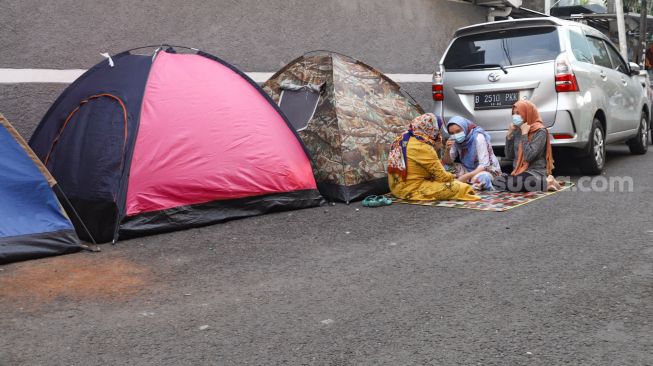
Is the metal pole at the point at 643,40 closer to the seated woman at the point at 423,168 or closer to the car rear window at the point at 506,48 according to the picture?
the car rear window at the point at 506,48

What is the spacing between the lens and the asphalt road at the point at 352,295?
3.62 metres

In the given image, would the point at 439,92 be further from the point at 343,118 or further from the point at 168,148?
the point at 168,148

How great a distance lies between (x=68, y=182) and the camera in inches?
256

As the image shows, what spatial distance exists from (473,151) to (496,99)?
880 mm

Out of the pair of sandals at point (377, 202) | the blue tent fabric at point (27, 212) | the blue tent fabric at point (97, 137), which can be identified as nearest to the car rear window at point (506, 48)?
the pair of sandals at point (377, 202)

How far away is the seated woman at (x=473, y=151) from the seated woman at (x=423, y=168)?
A: 0.45 metres

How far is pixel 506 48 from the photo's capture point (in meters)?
→ 9.07

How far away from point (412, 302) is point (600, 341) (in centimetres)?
113

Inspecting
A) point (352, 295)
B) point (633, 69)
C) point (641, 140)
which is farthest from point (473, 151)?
point (641, 140)

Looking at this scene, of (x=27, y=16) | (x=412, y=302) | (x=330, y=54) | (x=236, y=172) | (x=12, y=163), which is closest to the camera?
(x=412, y=302)

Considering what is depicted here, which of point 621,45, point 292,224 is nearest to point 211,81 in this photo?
point 292,224

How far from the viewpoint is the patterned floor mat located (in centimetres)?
731

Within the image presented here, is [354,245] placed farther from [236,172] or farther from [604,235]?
[604,235]

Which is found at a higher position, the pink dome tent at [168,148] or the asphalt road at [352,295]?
the pink dome tent at [168,148]
